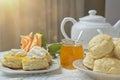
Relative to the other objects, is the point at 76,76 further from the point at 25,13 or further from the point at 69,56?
the point at 25,13

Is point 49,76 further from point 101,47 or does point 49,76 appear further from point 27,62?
point 101,47

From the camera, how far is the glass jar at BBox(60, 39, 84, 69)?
937 mm

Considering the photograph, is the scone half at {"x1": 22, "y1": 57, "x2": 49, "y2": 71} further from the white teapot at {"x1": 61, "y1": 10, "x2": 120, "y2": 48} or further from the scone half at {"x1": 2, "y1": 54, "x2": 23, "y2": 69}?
the white teapot at {"x1": 61, "y1": 10, "x2": 120, "y2": 48}

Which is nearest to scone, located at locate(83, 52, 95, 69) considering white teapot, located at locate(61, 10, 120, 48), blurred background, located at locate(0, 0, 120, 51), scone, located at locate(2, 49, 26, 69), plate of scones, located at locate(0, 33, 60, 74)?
plate of scones, located at locate(0, 33, 60, 74)

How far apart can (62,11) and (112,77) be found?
1.85 m

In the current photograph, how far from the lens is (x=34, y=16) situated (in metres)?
2.32

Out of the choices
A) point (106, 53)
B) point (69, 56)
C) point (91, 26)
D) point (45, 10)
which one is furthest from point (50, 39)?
point (106, 53)

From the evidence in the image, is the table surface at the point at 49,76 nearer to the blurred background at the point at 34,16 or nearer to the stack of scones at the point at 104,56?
the stack of scones at the point at 104,56

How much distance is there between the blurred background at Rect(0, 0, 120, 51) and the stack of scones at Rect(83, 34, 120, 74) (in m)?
1.44

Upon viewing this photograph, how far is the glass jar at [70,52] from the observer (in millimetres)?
937

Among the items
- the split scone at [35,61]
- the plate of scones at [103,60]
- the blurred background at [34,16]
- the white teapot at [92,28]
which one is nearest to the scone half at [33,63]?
the split scone at [35,61]

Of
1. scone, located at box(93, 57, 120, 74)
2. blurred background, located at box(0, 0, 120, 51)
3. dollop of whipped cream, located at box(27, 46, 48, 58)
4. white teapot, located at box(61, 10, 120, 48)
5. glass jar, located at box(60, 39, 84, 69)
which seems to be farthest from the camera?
blurred background, located at box(0, 0, 120, 51)

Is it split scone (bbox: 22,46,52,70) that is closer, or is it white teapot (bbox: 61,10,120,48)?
split scone (bbox: 22,46,52,70)

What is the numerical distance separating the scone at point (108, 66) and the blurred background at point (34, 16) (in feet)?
4.94
